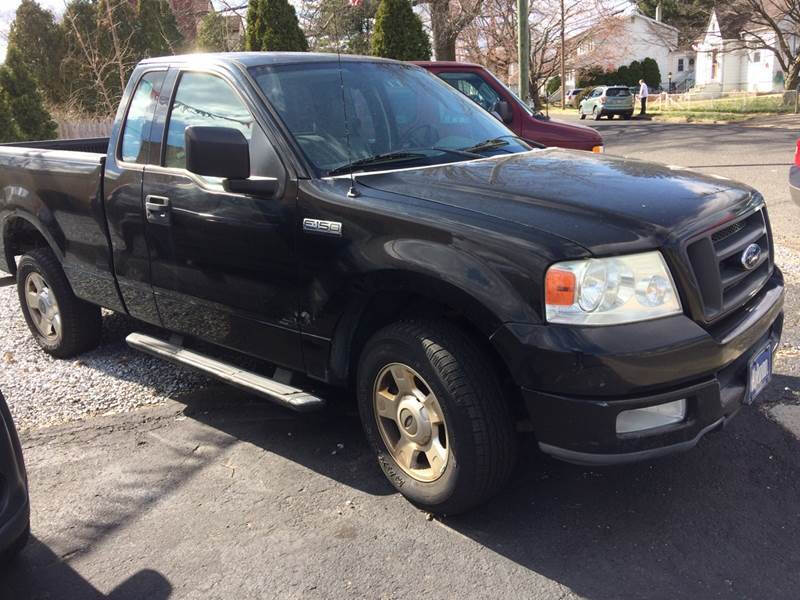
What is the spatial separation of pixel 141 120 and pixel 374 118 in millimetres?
1455

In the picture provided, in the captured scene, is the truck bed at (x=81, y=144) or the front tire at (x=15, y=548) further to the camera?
the truck bed at (x=81, y=144)

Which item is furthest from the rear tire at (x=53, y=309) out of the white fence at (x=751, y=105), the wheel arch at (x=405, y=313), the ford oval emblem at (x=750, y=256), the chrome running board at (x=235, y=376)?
the white fence at (x=751, y=105)

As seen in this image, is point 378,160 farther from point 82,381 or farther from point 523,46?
point 523,46

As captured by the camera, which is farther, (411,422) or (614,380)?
(411,422)

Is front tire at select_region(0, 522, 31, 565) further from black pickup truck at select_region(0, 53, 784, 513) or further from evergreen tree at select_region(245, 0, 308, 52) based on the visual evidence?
evergreen tree at select_region(245, 0, 308, 52)

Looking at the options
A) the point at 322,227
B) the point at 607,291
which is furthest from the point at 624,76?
the point at 607,291

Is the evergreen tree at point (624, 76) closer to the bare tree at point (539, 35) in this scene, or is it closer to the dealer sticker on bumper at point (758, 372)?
the bare tree at point (539, 35)

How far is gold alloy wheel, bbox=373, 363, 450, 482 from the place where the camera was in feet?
10.2

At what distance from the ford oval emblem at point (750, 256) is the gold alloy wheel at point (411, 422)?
1.41 meters

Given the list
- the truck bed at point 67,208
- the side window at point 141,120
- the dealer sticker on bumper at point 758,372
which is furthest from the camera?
the truck bed at point 67,208

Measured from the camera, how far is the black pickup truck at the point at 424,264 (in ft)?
8.66

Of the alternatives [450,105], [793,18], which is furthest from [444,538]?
[793,18]

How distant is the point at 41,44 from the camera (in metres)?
17.3

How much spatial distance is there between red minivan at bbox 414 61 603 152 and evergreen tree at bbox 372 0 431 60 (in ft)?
30.3
